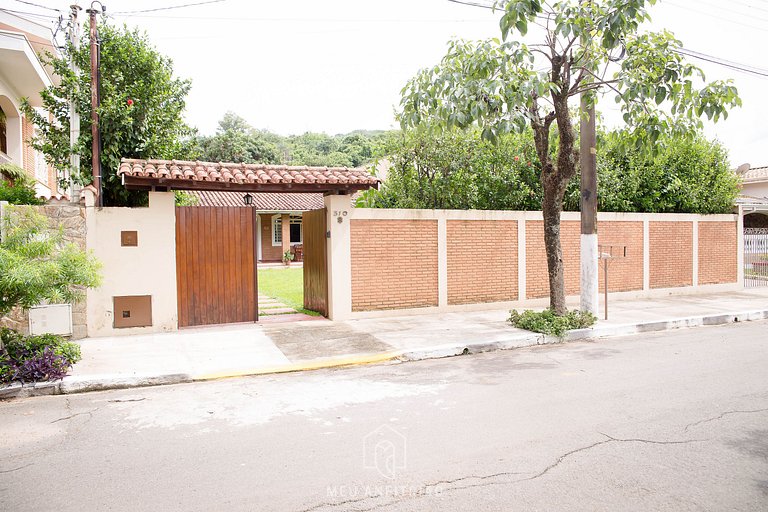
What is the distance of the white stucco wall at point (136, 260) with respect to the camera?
8969 mm

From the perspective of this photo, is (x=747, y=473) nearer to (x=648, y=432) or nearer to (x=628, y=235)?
(x=648, y=432)

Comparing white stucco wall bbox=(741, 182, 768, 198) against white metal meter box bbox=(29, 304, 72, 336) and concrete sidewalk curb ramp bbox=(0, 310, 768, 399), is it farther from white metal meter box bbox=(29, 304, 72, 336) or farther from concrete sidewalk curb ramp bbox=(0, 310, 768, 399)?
white metal meter box bbox=(29, 304, 72, 336)

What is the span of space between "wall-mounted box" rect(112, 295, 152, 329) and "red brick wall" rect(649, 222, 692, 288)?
1260 cm

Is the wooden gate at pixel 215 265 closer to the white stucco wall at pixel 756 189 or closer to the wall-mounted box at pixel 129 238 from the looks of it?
the wall-mounted box at pixel 129 238

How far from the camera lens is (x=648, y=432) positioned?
4.65 meters

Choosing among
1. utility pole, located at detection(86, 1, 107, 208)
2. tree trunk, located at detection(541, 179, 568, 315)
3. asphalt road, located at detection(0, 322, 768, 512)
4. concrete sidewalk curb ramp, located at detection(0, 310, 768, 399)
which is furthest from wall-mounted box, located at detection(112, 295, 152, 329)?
tree trunk, located at detection(541, 179, 568, 315)

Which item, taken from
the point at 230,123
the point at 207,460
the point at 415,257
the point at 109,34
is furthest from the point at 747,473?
the point at 230,123

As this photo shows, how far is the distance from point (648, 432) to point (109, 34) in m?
10.8

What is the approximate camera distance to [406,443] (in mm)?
4488

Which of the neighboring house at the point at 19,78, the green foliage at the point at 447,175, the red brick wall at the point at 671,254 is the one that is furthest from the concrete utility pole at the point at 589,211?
the neighboring house at the point at 19,78

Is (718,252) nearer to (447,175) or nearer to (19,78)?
(447,175)

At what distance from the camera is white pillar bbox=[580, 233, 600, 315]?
10344 mm

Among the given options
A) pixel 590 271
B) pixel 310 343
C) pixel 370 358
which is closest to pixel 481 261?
pixel 590 271

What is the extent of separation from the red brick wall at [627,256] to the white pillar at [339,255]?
695 cm
